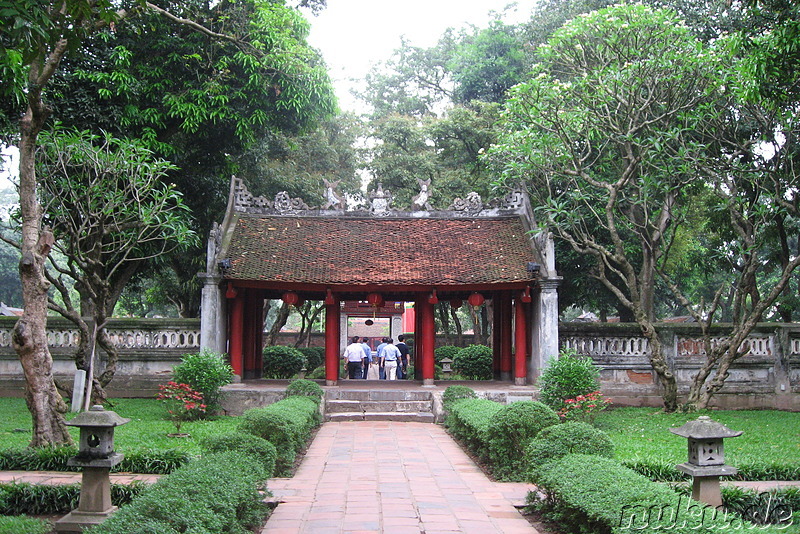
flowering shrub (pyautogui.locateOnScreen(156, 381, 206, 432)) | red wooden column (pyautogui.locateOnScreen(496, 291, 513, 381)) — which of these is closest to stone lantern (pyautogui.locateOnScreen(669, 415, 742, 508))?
flowering shrub (pyautogui.locateOnScreen(156, 381, 206, 432))

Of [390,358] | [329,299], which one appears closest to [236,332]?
[329,299]

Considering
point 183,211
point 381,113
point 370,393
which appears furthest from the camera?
point 381,113

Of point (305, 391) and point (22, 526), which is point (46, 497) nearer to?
point (22, 526)

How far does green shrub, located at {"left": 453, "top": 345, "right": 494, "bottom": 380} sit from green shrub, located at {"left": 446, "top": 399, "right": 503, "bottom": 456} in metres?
7.80

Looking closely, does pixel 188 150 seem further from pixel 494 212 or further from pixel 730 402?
pixel 730 402

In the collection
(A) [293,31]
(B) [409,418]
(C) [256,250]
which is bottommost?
(B) [409,418]

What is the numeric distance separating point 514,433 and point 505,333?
10089 mm

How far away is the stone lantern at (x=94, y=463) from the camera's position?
21.0ft

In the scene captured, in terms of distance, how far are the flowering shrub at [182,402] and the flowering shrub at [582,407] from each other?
679 centimetres

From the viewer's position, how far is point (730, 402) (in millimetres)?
16578

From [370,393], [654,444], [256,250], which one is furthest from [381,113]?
[654,444]

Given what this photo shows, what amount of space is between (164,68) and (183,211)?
3568 mm

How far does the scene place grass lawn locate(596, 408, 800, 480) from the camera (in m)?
9.58

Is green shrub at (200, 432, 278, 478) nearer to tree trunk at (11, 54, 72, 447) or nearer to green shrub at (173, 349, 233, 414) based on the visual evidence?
tree trunk at (11, 54, 72, 447)
